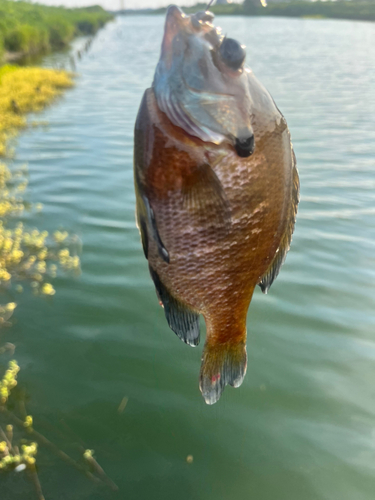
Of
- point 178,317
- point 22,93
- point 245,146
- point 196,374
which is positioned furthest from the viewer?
point 22,93

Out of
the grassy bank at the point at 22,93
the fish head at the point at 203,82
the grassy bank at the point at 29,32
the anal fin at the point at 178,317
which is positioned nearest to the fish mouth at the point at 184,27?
the fish head at the point at 203,82

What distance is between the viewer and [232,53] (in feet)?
4.14

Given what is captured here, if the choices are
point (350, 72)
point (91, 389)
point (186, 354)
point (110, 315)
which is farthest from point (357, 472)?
Result: point (350, 72)

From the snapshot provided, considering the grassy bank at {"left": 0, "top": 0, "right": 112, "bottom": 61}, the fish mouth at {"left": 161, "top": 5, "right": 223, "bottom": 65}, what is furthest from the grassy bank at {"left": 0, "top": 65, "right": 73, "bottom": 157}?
the fish mouth at {"left": 161, "top": 5, "right": 223, "bottom": 65}

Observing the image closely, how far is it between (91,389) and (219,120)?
3468mm

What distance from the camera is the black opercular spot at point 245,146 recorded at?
1.21 metres

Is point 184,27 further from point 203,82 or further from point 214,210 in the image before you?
point 214,210

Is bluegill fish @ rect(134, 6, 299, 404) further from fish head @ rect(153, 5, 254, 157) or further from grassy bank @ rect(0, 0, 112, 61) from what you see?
grassy bank @ rect(0, 0, 112, 61)

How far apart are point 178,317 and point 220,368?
0.83 ft

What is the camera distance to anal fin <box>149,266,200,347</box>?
4.56 ft

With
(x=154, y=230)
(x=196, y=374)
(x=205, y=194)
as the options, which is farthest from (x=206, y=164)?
(x=196, y=374)

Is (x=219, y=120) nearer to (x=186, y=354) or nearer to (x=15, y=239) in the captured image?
(x=186, y=354)

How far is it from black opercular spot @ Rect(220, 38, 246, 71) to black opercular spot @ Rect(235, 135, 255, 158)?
0.25 m

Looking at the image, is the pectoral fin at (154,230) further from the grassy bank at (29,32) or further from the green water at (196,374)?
the grassy bank at (29,32)
